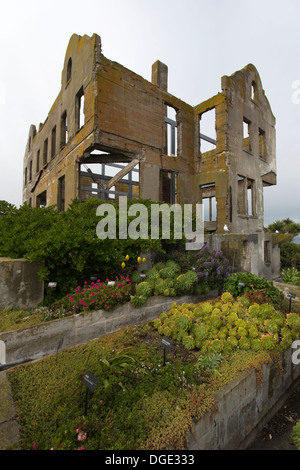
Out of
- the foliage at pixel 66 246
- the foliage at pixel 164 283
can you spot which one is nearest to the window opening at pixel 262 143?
the foliage at pixel 164 283

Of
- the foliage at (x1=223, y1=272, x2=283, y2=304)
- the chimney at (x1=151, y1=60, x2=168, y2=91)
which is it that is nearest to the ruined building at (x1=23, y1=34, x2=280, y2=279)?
the chimney at (x1=151, y1=60, x2=168, y2=91)

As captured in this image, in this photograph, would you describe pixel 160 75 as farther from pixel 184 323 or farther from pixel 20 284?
pixel 184 323

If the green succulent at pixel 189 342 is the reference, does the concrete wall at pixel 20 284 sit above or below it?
above

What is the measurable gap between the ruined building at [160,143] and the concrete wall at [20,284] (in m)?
6.35

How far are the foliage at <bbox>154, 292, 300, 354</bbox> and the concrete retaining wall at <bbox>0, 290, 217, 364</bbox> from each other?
2.72 feet

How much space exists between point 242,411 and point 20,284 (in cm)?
493

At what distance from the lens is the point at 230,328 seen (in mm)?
4395

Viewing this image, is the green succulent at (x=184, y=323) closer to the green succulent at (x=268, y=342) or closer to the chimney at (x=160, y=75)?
the green succulent at (x=268, y=342)

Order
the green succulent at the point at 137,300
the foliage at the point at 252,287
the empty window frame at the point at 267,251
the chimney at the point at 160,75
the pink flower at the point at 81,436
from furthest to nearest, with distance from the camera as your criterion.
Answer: the empty window frame at the point at 267,251
the chimney at the point at 160,75
the foliage at the point at 252,287
the green succulent at the point at 137,300
the pink flower at the point at 81,436

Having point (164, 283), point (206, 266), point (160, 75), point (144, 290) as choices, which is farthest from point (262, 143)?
point (144, 290)

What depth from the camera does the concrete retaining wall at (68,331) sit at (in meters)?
4.02

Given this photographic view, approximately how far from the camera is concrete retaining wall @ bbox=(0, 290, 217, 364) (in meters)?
4.02

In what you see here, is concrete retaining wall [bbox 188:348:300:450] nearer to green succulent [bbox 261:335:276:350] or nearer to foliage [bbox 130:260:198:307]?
green succulent [bbox 261:335:276:350]
